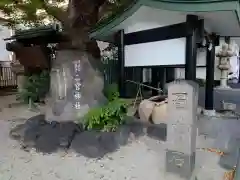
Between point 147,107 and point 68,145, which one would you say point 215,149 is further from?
point 68,145

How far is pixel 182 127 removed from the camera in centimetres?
391

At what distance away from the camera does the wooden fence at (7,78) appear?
53.6 feet

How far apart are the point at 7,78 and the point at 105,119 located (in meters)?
13.8

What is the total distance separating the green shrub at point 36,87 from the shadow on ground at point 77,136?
3.73 meters

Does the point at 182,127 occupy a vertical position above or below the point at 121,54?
below

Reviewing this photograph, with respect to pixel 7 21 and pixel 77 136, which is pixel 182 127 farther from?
pixel 7 21

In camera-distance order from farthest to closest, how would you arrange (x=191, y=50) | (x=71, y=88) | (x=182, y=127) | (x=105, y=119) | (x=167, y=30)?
(x=71, y=88), (x=105, y=119), (x=167, y=30), (x=191, y=50), (x=182, y=127)

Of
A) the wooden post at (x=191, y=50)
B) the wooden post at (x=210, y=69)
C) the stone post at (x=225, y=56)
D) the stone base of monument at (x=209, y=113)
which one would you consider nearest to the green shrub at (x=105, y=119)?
the wooden post at (x=191, y=50)

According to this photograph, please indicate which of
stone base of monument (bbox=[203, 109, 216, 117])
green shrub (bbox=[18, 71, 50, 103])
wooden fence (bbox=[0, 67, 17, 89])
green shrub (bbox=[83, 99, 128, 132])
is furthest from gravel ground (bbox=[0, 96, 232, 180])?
wooden fence (bbox=[0, 67, 17, 89])

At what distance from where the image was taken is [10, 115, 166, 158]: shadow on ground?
203 inches

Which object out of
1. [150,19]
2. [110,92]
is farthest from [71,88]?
[150,19]

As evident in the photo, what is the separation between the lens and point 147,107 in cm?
652

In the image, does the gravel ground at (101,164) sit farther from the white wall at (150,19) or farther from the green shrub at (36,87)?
the green shrub at (36,87)

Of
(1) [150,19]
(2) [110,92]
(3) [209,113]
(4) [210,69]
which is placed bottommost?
(3) [209,113]
